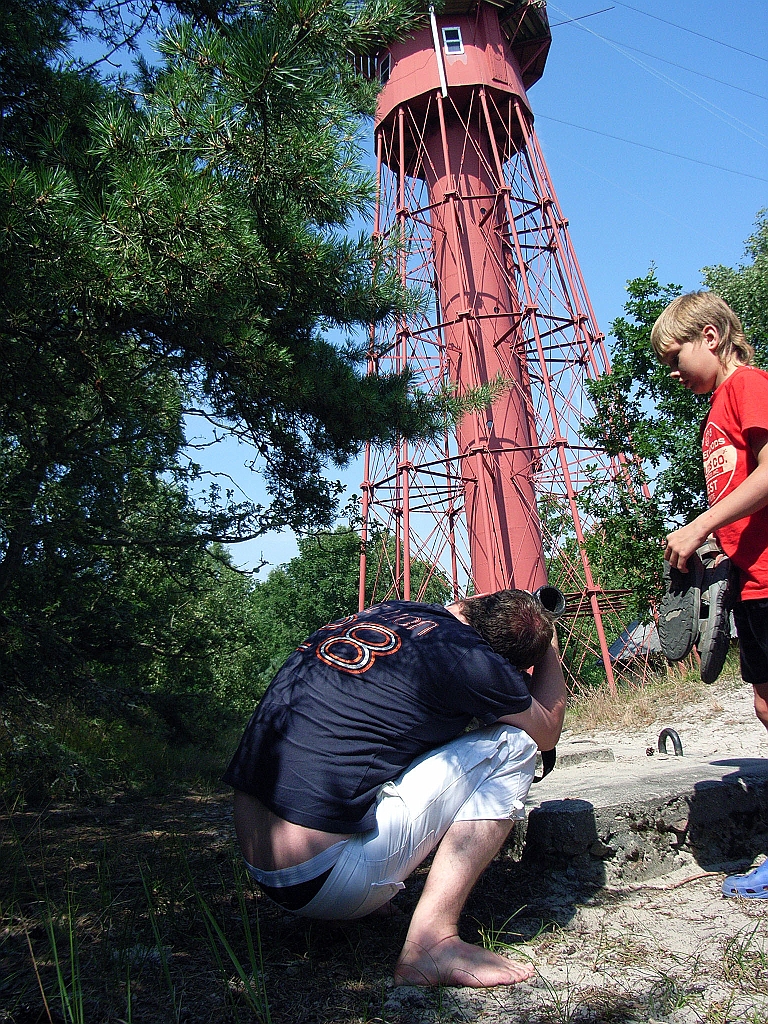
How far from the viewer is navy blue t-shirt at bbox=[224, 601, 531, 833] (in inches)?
71.9

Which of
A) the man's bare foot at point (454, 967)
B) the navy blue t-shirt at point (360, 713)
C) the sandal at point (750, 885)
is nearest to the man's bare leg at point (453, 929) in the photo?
the man's bare foot at point (454, 967)

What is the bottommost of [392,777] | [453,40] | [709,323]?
[392,777]

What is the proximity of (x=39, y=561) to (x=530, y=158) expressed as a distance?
10.9m

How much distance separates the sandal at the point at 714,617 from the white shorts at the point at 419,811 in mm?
676

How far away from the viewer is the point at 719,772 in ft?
9.81

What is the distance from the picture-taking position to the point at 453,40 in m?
12.6

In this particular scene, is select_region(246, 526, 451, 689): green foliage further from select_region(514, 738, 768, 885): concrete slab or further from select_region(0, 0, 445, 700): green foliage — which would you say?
select_region(514, 738, 768, 885): concrete slab

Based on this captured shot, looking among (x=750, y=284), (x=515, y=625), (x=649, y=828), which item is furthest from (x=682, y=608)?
(x=750, y=284)

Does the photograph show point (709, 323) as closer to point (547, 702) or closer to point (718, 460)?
point (718, 460)

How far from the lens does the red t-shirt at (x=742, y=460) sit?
222 centimetres

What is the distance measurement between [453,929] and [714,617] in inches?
46.5

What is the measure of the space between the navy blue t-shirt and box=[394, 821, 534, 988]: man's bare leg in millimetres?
237

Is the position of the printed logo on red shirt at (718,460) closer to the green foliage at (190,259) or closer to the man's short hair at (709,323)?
the man's short hair at (709,323)

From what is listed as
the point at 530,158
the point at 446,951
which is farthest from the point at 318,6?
the point at 530,158
